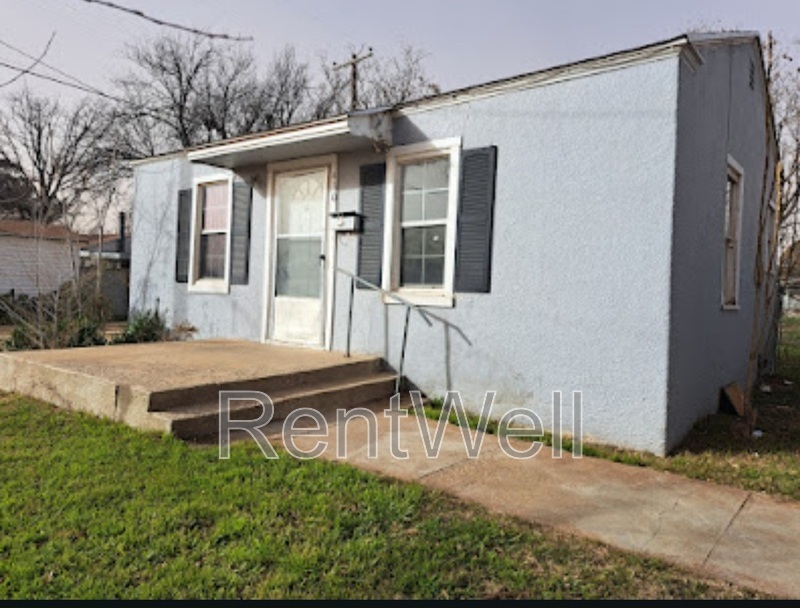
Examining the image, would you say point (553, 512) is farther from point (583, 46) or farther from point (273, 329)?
point (583, 46)

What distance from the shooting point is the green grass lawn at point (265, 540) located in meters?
2.33

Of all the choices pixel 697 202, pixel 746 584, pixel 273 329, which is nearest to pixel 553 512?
pixel 746 584

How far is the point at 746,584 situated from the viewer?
8.06 feet

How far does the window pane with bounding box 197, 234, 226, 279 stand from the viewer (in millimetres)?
7984

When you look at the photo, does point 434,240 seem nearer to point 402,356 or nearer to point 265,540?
point 402,356

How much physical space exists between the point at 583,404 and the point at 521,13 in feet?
13.0

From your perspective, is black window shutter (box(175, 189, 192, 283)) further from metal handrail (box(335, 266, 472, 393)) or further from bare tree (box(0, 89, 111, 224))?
bare tree (box(0, 89, 111, 224))

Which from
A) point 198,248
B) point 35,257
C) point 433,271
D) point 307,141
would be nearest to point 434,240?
point 433,271

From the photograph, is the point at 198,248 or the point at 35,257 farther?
the point at 35,257

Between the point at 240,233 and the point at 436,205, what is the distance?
3091 mm

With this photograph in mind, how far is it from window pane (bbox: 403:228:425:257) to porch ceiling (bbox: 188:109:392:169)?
3.15 ft

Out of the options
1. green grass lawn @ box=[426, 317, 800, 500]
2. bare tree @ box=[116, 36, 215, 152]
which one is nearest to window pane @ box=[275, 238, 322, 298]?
green grass lawn @ box=[426, 317, 800, 500]

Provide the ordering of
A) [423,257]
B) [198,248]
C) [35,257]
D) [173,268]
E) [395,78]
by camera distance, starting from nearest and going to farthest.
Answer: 1. [423,257]
2. [198,248]
3. [173,268]
4. [35,257]
5. [395,78]

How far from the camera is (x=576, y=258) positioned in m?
4.79
